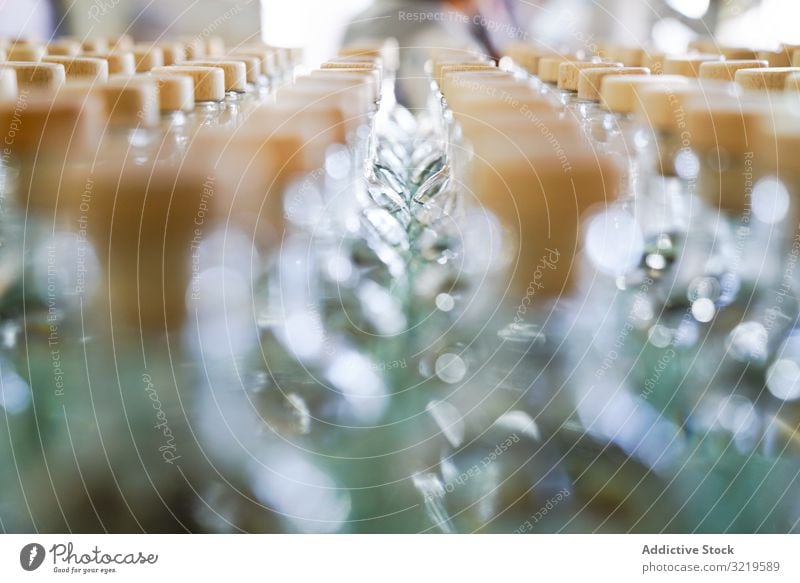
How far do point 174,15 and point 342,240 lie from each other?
28 centimetres

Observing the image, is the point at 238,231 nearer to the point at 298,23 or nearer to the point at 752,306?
the point at 298,23

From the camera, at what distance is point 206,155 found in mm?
490

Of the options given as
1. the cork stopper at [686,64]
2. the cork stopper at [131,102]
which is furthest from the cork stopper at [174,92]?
the cork stopper at [686,64]

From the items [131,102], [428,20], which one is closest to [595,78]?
[428,20]

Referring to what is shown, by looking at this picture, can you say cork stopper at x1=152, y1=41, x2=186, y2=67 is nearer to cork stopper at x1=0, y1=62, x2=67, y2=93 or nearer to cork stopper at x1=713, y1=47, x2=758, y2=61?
cork stopper at x1=0, y1=62, x2=67, y2=93

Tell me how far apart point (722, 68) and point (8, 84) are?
1.77ft

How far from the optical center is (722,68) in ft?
2.11

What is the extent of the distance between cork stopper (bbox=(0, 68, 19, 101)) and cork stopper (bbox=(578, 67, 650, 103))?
19.1 inches

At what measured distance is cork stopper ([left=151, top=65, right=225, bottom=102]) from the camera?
27.1 inches
